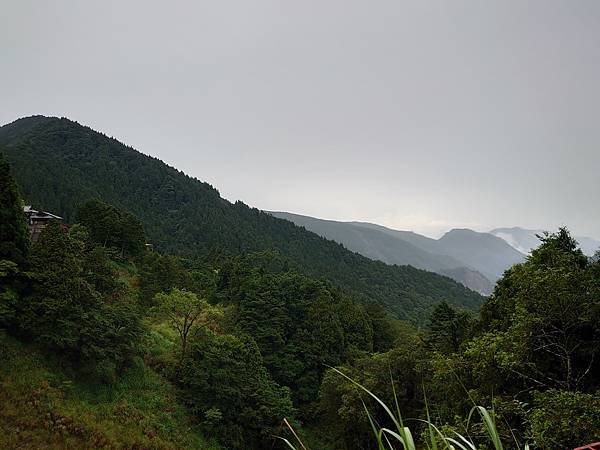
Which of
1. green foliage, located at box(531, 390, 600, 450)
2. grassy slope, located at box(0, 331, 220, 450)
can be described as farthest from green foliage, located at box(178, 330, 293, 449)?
green foliage, located at box(531, 390, 600, 450)

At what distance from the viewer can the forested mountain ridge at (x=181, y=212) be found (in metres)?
64.9

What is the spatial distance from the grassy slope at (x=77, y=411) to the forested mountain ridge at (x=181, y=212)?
42.1 m

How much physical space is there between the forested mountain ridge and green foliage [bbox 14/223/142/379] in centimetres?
4029

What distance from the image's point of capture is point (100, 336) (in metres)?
16.1

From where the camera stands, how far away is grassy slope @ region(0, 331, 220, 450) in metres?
12.6

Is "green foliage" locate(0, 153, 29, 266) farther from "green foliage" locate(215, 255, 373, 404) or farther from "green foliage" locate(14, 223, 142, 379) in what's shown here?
"green foliage" locate(215, 255, 373, 404)

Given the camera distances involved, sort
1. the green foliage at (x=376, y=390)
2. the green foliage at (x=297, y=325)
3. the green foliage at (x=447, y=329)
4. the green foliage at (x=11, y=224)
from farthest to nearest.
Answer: the green foliage at (x=297, y=325) < the green foliage at (x=447, y=329) < the green foliage at (x=376, y=390) < the green foliage at (x=11, y=224)

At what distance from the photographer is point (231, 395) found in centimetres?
1859

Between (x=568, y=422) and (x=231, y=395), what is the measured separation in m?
14.8

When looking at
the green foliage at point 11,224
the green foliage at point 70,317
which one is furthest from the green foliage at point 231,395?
the green foliage at point 11,224

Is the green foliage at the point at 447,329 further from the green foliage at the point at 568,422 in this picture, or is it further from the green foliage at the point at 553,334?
the green foliage at the point at 568,422

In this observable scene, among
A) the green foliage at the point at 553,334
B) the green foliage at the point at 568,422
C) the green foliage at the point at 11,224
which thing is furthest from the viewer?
the green foliage at the point at 11,224

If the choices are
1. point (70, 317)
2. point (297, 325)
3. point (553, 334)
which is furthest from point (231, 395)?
point (553, 334)

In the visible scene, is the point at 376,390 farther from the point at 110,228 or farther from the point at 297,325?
the point at 110,228
